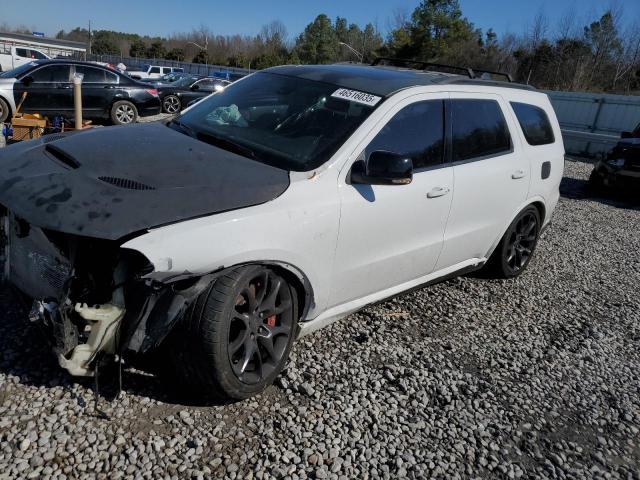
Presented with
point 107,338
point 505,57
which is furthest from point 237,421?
point 505,57

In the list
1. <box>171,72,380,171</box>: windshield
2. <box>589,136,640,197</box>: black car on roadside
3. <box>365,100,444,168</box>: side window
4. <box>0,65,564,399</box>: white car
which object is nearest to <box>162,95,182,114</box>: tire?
<box>589,136,640,197</box>: black car on roadside

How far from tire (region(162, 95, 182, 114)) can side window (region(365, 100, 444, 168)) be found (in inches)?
567

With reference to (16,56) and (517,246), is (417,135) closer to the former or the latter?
(517,246)

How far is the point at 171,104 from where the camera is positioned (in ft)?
54.7

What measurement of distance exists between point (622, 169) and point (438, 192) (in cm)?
828

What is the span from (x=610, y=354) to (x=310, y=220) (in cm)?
270

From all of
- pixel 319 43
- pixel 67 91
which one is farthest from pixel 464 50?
pixel 67 91

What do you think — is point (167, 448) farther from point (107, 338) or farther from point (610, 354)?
point (610, 354)

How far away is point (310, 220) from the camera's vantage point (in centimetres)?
282

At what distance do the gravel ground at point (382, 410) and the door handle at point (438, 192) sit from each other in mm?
1029

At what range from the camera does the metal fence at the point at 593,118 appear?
16.4 meters

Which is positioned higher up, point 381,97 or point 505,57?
point 505,57

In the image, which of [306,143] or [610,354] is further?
[610,354]

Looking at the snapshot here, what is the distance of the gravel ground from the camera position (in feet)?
7.96
